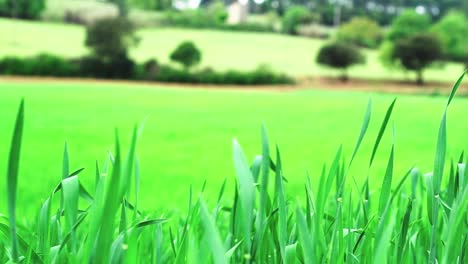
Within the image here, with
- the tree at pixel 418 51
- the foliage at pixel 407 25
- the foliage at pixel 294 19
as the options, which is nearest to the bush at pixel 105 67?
the foliage at pixel 294 19

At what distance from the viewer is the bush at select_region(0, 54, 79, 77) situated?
1366 cm

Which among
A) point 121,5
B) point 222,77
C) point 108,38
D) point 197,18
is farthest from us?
point 197,18

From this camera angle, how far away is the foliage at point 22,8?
1443cm

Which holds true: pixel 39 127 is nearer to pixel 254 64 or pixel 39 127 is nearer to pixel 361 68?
pixel 254 64

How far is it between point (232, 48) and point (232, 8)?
1.99 m

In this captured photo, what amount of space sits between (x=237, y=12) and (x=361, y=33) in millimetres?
3725

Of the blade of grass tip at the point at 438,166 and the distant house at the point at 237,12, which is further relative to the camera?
the distant house at the point at 237,12

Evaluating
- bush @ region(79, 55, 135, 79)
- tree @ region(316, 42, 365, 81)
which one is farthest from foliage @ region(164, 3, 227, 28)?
tree @ region(316, 42, 365, 81)

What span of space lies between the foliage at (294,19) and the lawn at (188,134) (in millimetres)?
5163

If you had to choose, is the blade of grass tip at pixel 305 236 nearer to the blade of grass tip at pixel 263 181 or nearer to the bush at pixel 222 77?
the blade of grass tip at pixel 263 181

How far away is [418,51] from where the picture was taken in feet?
50.1

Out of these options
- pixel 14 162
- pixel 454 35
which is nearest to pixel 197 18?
pixel 454 35

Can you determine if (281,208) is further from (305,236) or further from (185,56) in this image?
(185,56)

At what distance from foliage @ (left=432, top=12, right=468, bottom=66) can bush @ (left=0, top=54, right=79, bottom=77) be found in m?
10.4
